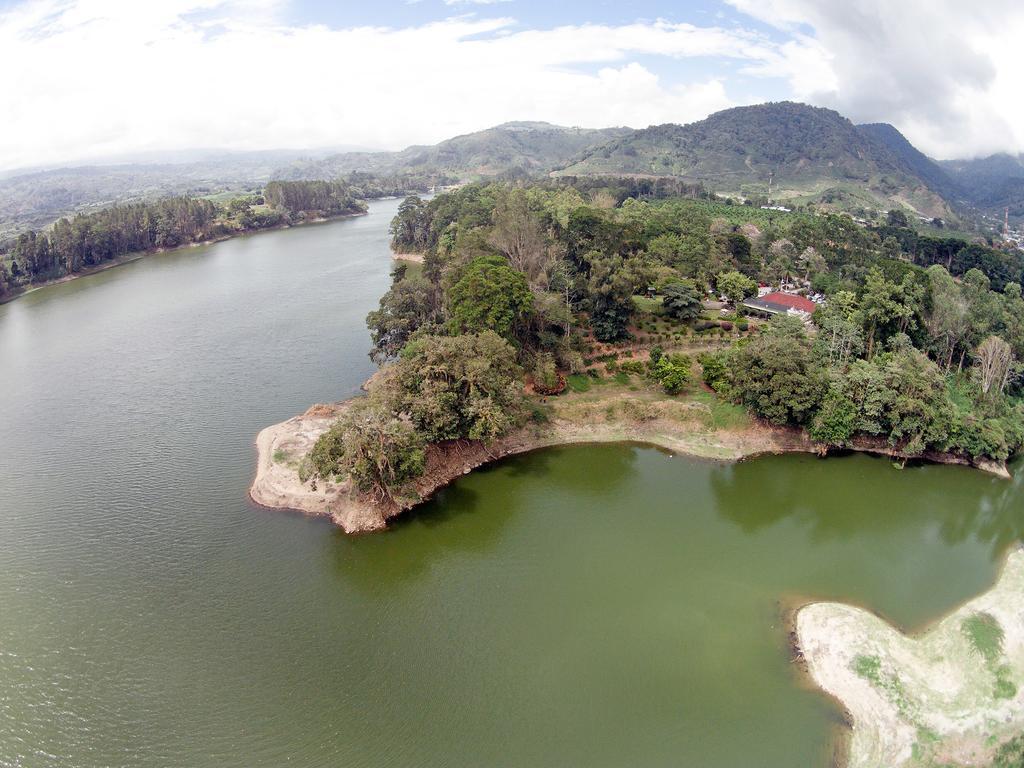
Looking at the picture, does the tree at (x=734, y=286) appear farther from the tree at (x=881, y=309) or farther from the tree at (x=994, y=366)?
Result: the tree at (x=994, y=366)

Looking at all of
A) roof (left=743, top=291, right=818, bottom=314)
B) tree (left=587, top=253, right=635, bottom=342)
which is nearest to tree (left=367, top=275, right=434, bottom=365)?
tree (left=587, top=253, right=635, bottom=342)

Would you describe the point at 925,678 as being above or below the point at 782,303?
below

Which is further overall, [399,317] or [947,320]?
[399,317]

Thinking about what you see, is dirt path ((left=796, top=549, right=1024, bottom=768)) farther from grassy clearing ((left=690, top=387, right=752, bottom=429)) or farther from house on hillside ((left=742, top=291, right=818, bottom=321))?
house on hillside ((left=742, top=291, right=818, bottom=321))

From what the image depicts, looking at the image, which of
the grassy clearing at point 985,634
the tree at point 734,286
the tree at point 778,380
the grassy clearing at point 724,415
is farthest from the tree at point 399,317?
the grassy clearing at point 985,634

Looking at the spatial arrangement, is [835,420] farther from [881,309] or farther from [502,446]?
[502,446]

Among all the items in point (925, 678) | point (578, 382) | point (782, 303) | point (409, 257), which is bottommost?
point (925, 678)

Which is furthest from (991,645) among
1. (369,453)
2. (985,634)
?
(369,453)
